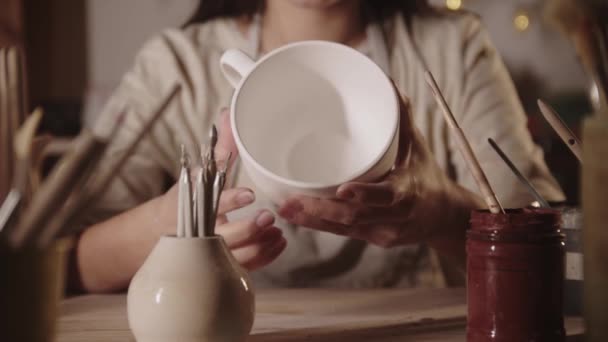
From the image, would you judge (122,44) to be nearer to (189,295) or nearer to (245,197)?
(245,197)

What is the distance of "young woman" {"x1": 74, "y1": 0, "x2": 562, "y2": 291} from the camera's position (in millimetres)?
1087

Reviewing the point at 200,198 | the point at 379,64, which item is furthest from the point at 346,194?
the point at 379,64

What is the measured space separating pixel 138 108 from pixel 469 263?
2.80 feet

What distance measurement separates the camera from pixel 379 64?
4.63ft

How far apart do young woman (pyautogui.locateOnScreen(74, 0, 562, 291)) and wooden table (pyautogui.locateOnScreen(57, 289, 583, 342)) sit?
10 cm

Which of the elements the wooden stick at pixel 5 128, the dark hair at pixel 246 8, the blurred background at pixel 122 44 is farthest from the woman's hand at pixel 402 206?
the blurred background at pixel 122 44

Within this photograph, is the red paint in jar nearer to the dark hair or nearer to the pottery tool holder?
the pottery tool holder

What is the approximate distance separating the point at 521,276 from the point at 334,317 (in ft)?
0.87

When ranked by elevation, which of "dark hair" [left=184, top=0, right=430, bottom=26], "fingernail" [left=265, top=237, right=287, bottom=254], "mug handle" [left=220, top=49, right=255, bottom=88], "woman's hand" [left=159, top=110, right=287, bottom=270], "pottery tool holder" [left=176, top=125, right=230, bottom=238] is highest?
"mug handle" [left=220, top=49, right=255, bottom=88]

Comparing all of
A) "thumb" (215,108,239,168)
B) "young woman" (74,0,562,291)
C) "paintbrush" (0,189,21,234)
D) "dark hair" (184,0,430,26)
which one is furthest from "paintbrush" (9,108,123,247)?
"dark hair" (184,0,430,26)

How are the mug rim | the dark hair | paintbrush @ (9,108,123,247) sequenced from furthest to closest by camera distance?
1. the dark hair
2. the mug rim
3. paintbrush @ (9,108,123,247)

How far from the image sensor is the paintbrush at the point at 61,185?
0.41m

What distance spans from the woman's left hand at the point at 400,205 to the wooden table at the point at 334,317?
3.1 inches

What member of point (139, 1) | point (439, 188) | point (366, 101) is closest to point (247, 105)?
point (366, 101)
